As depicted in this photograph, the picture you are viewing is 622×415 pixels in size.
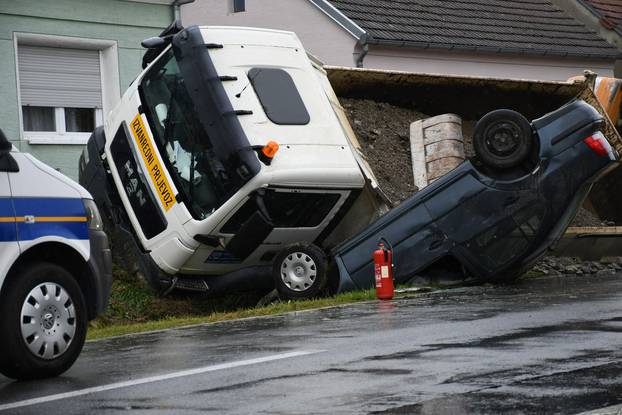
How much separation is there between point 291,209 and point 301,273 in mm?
752

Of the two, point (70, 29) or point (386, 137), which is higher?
point (70, 29)

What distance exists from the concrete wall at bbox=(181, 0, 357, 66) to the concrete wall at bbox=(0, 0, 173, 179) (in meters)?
6.13

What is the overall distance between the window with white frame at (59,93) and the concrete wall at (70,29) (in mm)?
255

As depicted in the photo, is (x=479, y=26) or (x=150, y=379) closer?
(x=150, y=379)

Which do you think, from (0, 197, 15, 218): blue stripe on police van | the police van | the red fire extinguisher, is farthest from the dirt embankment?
(0, 197, 15, 218): blue stripe on police van

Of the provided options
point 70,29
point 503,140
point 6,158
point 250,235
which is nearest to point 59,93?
point 70,29

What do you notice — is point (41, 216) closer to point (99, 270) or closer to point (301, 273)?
point (99, 270)

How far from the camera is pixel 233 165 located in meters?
14.7

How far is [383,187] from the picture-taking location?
681 inches

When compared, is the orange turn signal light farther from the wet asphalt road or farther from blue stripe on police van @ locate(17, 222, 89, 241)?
blue stripe on police van @ locate(17, 222, 89, 241)

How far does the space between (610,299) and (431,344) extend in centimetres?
403

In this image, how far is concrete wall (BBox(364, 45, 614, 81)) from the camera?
29.1 m

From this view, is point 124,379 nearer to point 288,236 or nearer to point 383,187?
point 288,236

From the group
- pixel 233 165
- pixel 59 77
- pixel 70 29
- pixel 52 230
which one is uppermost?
pixel 70 29
